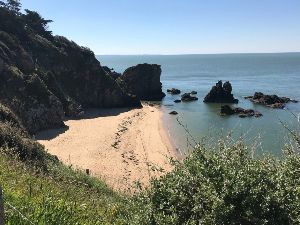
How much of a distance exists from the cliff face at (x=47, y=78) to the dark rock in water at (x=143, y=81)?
14340 millimetres

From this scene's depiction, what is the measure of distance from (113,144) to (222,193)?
38424mm

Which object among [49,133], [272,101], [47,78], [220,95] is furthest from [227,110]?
[49,133]

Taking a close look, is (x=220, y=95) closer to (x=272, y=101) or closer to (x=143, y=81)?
(x=272, y=101)

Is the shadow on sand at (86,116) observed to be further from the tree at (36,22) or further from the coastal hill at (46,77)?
the tree at (36,22)

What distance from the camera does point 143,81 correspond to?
9119 centimetres

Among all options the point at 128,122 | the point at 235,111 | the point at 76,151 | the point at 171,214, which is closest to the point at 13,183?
the point at 171,214

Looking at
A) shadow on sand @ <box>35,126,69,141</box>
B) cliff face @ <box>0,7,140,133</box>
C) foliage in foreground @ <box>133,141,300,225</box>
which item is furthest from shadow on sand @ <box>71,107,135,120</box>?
foliage in foreground @ <box>133,141,300,225</box>

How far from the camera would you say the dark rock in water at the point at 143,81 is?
9031 centimetres

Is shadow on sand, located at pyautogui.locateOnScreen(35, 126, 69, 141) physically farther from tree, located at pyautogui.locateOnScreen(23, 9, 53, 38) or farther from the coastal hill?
tree, located at pyautogui.locateOnScreen(23, 9, 53, 38)

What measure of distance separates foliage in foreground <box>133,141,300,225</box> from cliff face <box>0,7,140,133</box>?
40540 millimetres

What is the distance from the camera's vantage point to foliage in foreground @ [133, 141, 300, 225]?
791 cm

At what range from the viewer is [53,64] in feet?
234

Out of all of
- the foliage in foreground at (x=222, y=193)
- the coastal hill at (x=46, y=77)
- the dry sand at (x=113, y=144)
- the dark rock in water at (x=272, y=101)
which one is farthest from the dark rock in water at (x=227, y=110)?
the foliage in foreground at (x=222, y=193)

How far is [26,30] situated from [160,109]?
91.8 ft
